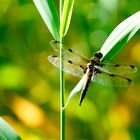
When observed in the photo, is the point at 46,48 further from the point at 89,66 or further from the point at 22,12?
the point at 89,66

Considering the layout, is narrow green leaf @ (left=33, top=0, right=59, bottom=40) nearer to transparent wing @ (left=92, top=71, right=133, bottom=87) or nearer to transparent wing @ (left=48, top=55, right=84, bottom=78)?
transparent wing @ (left=48, top=55, right=84, bottom=78)

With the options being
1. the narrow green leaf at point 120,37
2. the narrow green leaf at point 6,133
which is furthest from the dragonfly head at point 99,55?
the narrow green leaf at point 6,133

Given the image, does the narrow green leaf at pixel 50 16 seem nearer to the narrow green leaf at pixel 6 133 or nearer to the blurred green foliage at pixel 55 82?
the narrow green leaf at pixel 6 133

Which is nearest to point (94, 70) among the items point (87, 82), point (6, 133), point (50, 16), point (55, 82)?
point (87, 82)

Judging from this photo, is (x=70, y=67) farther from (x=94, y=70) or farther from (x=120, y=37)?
(x=120, y=37)

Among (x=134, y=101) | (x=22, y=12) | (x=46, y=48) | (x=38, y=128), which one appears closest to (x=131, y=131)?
(x=134, y=101)

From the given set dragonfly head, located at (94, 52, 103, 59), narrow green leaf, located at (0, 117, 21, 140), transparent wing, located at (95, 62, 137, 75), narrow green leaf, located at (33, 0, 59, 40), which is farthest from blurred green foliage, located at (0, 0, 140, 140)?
narrow green leaf, located at (0, 117, 21, 140)
